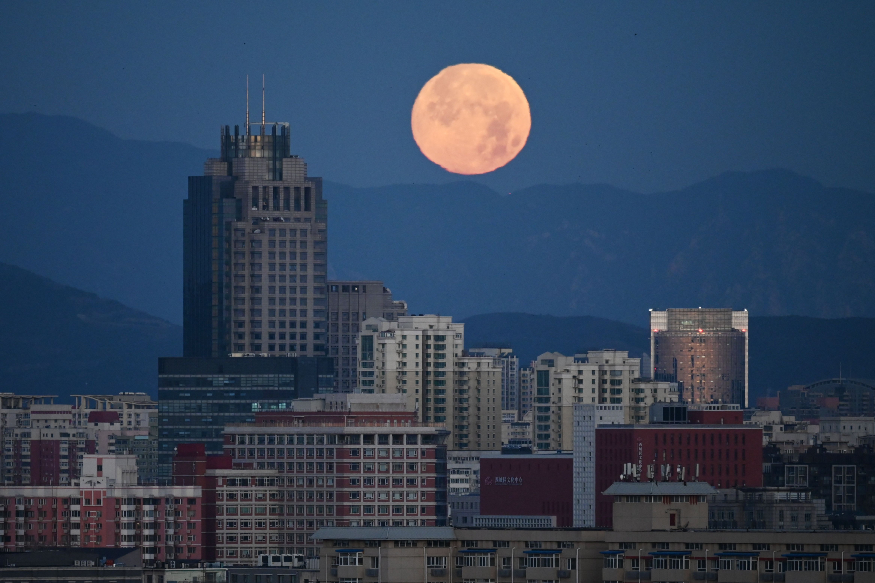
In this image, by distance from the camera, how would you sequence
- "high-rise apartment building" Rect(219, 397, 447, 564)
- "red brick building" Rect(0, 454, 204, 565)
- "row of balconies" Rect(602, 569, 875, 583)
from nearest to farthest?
"row of balconies" Rect(602, 569, 875, 583) < "red brick building" Rect(0, 454, 204, 565) < "high-rise apartment building" Rect(219, 397, 447, 564)

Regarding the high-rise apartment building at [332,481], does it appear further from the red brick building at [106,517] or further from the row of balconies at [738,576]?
the row of balconies at [738,576]

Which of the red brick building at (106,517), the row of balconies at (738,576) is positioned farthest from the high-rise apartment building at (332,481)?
the row of balconies at (738,576)

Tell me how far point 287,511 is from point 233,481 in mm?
6145

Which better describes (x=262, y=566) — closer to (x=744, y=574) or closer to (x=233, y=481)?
(x=233, y=481)

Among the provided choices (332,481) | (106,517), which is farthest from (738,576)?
(332,481)

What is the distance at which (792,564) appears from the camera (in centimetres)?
10656

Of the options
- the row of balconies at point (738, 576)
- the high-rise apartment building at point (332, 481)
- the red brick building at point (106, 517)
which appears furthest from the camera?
the high-rise apartment building at point (332, 481)

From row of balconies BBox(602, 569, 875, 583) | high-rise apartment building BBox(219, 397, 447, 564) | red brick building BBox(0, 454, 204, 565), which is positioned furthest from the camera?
high-rise apartment building BBox(219, 397, 447, 564)

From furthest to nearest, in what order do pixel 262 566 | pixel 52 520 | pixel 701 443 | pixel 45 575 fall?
pixel 701 443 < pixel 52 520 < pixel 262 566 < pixel 45 575

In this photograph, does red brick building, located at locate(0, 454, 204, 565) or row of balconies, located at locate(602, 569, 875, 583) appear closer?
row of balconies, located at locate(602, 569, 875, 583)

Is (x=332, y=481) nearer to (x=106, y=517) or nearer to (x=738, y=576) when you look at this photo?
(x=106, y=517)

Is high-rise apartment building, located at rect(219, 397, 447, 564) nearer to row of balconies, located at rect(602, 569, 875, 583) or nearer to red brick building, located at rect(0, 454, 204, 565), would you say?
red brick building, located at rect(0, 454, 204, 565)

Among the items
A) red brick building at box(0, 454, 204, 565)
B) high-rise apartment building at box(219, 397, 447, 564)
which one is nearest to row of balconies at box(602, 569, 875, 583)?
red brick building at box(0, 454, 204, 565)

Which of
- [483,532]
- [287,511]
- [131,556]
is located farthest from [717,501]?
[483,532]
